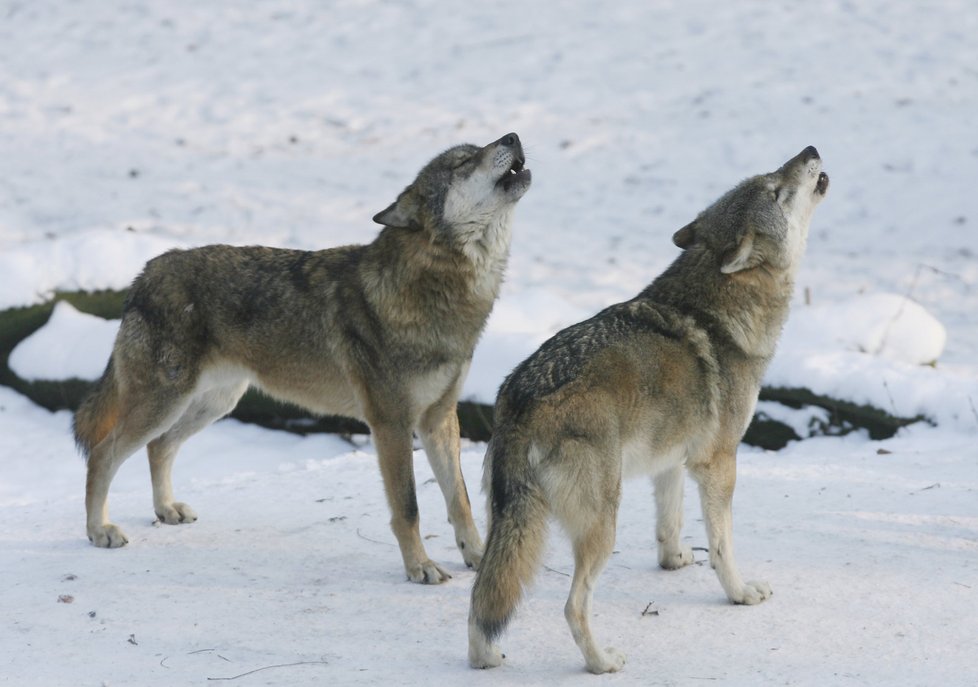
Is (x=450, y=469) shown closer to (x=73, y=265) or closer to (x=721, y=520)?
(x=721, y=520)

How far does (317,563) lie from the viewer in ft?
18.4

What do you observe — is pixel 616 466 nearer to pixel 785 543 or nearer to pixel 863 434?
pixel 785 543

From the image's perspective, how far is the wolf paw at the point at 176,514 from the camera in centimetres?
625

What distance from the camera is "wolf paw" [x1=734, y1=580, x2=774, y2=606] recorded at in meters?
4.91

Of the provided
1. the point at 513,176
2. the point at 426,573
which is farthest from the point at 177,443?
the point at 513,176

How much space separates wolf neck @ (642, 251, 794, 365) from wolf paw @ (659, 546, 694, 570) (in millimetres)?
948

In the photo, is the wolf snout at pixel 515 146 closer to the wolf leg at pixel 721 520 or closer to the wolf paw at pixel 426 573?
the wolf leg at pixel 721 520

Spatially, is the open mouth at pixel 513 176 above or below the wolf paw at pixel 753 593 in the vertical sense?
above

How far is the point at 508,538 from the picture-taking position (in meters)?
→ 4.24

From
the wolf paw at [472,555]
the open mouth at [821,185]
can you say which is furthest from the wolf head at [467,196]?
the wolf paw at [472,555]

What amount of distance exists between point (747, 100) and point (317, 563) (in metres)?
9.48

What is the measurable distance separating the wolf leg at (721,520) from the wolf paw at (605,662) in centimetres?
75

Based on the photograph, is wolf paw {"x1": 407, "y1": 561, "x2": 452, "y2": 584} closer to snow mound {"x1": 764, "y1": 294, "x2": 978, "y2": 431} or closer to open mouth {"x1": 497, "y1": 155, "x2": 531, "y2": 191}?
open mouth {"x1": 497, "y1": 155, "x2": 531, "y2": 191}

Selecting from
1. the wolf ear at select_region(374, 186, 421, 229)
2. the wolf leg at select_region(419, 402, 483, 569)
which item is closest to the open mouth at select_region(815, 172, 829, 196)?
the wolf ear at select_region(374, 186, 421, 229)
